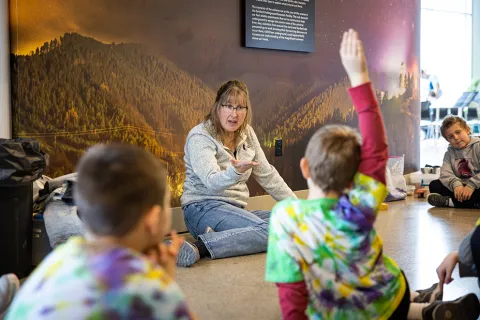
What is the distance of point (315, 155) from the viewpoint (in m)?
1.81

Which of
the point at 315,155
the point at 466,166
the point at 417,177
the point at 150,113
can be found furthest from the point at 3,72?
the point at 417,177

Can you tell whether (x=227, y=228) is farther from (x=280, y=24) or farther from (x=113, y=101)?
(x=280, y=24)

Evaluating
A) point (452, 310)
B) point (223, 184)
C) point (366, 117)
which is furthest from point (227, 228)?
point (366, 117)

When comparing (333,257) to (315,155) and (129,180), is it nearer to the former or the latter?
(315,155)

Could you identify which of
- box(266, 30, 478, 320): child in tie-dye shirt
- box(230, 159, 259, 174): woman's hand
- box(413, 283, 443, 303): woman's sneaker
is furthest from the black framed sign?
box(266, 30, 478, 320): child in tie-dye shirt

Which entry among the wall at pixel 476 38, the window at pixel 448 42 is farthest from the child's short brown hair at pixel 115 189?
the wall at pixel 476 38

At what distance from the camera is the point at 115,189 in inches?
46.2

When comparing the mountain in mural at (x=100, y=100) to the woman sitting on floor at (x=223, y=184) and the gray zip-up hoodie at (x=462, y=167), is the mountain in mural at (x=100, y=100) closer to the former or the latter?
the woman sitting on floor at (x=223, y=184)

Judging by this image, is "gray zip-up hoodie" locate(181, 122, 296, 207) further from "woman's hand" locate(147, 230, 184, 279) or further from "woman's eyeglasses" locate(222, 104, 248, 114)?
"woman's hand" locate(147, 230, 184, 279)

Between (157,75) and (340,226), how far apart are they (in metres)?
2.47

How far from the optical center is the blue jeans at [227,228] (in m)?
3.37

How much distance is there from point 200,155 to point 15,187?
103 centimetres

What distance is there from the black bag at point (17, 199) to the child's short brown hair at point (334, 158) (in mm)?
1605

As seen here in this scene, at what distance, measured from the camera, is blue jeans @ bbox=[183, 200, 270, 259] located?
3367mm
